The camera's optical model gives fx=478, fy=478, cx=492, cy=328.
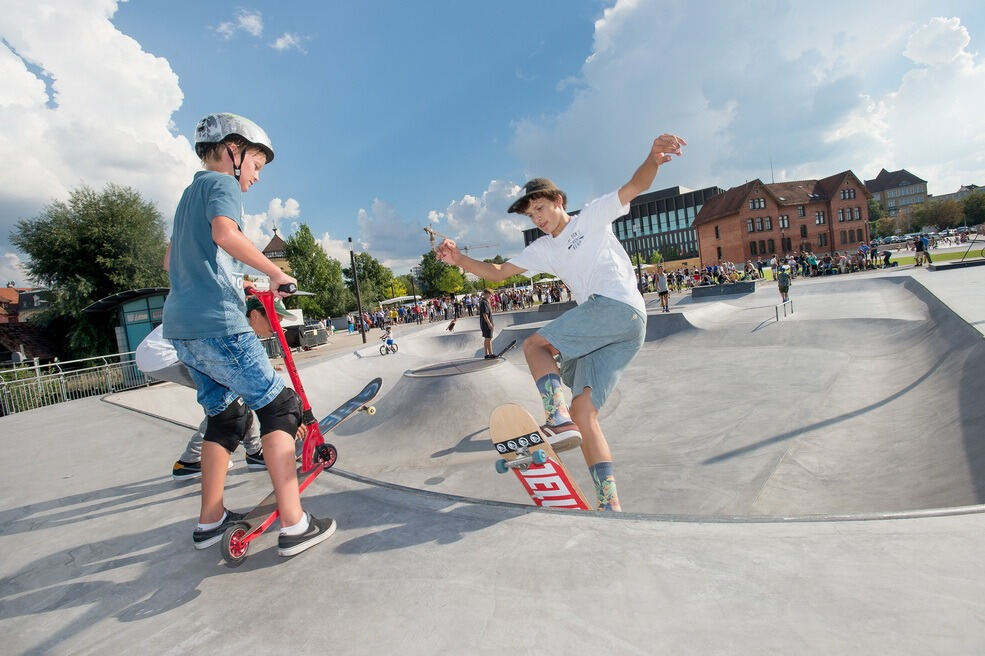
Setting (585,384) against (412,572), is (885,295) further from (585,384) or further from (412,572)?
(412,572)

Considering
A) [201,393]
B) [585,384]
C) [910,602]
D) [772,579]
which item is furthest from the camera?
[585,384]

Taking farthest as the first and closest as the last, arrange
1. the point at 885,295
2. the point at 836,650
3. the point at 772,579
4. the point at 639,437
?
the point at 885,295 < the point at 639,437 < the point at 772,579 < the point at 836,650

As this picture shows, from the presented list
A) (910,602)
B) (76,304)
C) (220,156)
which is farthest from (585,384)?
(76,304)

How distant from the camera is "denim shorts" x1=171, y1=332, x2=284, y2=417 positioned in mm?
2158

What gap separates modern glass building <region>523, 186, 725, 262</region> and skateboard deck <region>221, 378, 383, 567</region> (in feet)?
319

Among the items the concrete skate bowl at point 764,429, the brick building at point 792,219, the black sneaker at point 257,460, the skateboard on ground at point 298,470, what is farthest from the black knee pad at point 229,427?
the brick building at point 792,219

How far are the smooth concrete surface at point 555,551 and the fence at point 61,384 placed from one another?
7.61 metres

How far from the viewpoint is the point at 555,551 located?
175 centimetres

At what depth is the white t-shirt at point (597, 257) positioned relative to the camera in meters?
2.67

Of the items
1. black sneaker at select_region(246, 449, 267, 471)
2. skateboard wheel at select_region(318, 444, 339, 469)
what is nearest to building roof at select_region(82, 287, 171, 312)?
black sneaker at select_region(246, 449, 267, 471)

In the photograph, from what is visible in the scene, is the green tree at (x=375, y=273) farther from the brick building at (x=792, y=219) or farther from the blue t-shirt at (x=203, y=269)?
the blue t-shirt at (x=203, y=269)

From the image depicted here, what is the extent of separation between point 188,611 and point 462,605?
1016mm

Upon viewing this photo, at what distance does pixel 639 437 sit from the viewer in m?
5.84

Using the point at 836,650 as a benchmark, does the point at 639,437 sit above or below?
below
